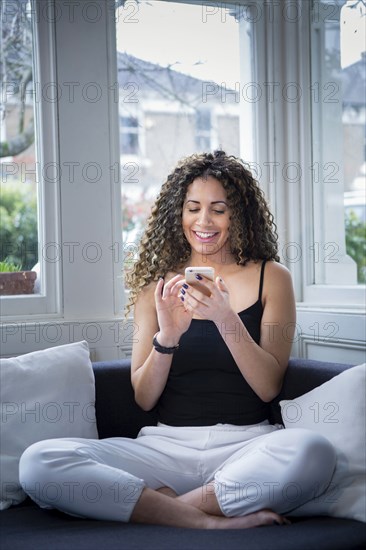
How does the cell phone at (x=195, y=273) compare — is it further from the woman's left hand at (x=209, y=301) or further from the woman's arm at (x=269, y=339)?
the woman's arm at (x=269, y=339)

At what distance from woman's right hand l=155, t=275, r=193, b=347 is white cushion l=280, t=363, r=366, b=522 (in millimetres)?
420

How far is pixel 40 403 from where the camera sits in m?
2.24

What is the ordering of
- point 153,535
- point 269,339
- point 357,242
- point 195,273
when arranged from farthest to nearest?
point 357,242, point 269,339, point 195,273, point 153,535

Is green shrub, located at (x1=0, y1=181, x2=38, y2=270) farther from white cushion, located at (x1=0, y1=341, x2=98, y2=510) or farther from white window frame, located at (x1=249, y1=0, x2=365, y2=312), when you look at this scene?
white window frame, located at (x1=249, y1=0, x2=365, y2=312)

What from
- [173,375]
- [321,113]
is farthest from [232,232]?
[321,113]

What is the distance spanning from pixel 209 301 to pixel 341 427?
534 mm

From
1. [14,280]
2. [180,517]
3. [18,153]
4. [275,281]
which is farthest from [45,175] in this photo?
[180,517]

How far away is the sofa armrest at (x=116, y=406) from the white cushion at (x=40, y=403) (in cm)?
7

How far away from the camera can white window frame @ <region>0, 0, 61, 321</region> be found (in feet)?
9.06

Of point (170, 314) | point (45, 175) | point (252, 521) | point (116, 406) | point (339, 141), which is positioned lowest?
point (252, 521)

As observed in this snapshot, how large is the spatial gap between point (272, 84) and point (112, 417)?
1.63 meters

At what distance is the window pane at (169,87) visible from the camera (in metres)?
3.00

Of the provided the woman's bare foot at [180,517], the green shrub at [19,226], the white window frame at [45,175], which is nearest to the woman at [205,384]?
the woman's bare foot at [180,517]

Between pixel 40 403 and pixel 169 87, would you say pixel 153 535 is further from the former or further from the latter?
pixel 169 87
